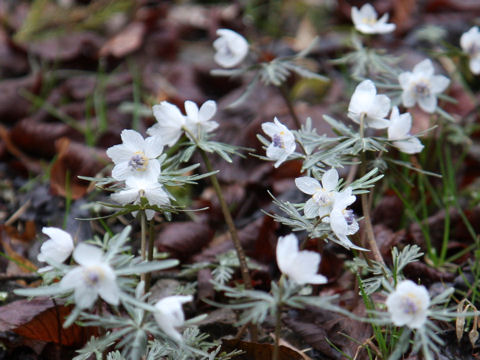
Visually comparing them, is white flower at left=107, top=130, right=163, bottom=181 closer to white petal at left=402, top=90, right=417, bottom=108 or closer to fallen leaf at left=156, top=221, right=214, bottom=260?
fallen leaf at left=156, top=221, right=214, bottom=260

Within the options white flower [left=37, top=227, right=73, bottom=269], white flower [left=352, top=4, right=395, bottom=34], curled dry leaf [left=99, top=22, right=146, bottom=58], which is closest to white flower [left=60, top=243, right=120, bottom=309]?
white flower [left=37, top=227, right=73, bottom=269]

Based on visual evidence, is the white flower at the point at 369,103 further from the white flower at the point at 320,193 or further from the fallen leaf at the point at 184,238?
the fallen leaf at the point at 184,238

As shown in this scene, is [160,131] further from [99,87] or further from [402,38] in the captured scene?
[402,38]

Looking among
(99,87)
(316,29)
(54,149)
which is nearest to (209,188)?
(54,149)

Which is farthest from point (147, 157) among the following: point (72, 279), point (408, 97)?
point (408, 97)

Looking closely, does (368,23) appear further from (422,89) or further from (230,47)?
(230,47)

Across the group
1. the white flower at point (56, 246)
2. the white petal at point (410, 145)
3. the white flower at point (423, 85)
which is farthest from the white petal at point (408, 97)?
the white flower at point (56, 246)

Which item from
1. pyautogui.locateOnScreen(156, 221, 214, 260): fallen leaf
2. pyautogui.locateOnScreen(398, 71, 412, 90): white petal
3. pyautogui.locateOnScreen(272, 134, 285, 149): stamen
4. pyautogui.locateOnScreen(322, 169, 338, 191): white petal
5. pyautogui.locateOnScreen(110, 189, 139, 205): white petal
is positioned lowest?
pyautogui.locateOnScreen(156, 221, 214, 260): fallen leaf
